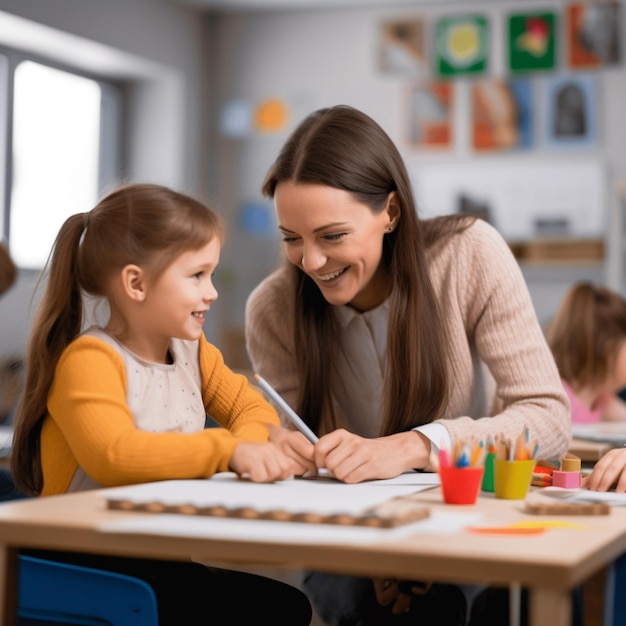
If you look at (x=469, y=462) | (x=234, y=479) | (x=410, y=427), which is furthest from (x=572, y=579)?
(x=410, y=427)

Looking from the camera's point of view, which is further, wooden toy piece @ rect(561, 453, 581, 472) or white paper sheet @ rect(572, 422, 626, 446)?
white paper sheet @ rect(572, 422, 626, 446)

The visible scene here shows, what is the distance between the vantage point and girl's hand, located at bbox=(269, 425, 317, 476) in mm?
1354

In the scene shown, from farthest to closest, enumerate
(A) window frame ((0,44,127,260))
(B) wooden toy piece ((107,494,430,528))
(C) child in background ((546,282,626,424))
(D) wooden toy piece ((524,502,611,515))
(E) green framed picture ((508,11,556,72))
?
1. (E) green framed picture ((508,11,556,72))
2. (A) window frame ((0,44,127,260))
3. (C) child in background ((546,282,626,424))
4. (D) wooden toy piece ((524,502,611,515))
5. (B) wooden toy piece ((107,494,430,528))

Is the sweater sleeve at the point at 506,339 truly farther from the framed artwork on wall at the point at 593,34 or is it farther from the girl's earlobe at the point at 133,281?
the framed artwork on wall at the point at 593,34

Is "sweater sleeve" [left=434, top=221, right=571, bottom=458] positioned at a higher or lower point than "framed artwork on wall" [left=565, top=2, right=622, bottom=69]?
lower

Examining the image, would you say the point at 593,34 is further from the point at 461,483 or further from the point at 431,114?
the point at 461,483

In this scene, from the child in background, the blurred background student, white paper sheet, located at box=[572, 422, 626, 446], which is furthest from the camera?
the child in background

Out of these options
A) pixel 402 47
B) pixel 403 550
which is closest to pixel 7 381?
pixel 403 550

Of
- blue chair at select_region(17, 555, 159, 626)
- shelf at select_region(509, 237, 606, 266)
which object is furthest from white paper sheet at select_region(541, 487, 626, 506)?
shelf at select_region(509, 237, 606, 266)

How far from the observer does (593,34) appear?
6.07 m

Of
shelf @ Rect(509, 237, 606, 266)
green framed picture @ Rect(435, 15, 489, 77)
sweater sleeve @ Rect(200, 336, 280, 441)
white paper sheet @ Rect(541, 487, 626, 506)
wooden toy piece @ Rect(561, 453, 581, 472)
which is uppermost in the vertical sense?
green framed picture @ Rect(435, 15, 489, 77)

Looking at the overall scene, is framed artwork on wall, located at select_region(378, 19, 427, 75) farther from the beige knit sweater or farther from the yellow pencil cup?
the yellow pencil cup

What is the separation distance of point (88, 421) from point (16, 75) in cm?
482

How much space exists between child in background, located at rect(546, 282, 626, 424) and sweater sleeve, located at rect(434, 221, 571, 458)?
1538mm
